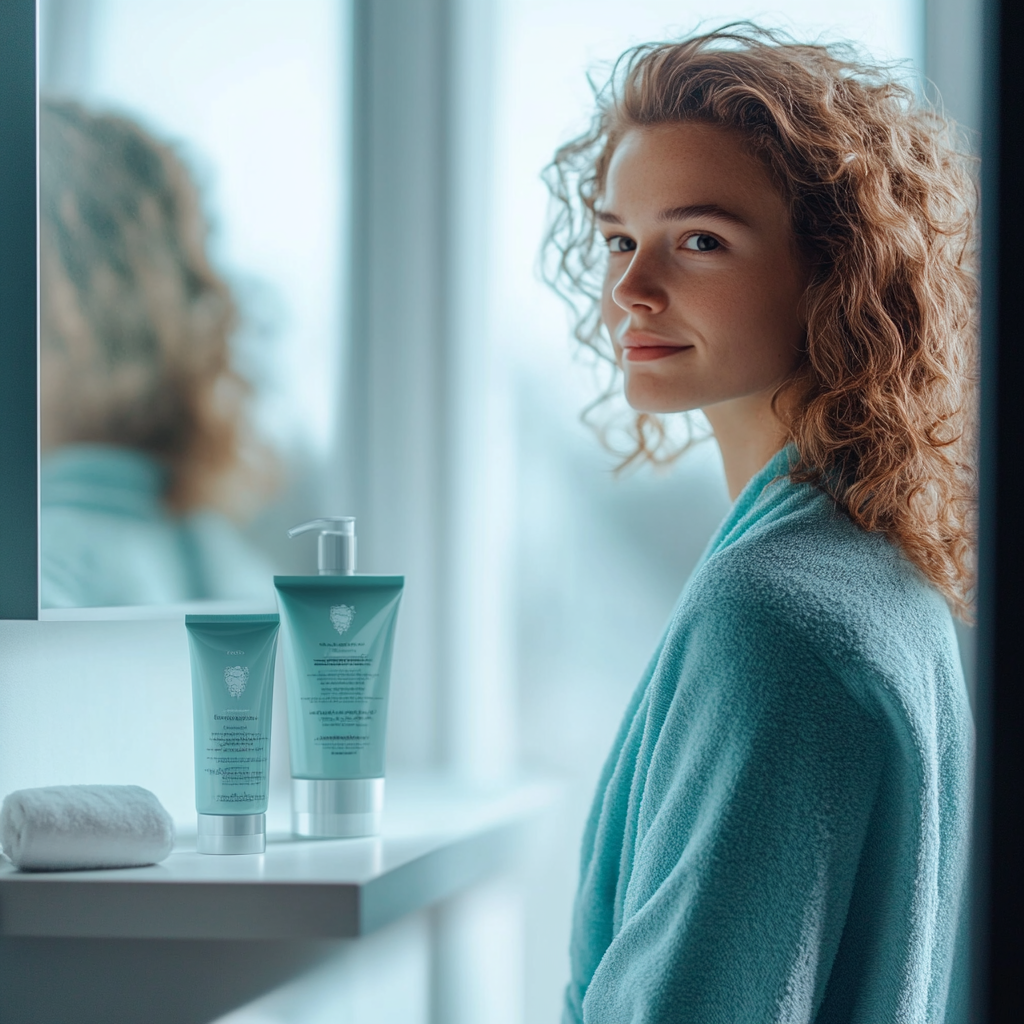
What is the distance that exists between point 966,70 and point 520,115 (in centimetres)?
40

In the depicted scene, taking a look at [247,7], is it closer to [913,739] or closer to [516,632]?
[516,632]

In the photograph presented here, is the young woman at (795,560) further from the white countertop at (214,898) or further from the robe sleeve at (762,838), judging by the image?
the white countertop at (214,898)

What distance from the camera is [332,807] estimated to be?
663 millimetres

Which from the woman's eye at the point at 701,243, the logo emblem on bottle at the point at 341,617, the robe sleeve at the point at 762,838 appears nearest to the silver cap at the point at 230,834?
the logo emblem on bottle at the point at 341,617

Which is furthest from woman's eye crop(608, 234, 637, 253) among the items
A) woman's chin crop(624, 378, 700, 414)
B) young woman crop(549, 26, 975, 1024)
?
woman's chin crop(624, 378, 700, 414)

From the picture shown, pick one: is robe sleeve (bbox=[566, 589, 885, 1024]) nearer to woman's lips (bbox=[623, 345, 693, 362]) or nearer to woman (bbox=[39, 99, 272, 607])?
woman's lips (bbox=[623, 345, 693, 362])

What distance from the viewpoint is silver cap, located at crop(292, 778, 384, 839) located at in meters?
0.66

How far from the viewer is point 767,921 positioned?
1.66 feet

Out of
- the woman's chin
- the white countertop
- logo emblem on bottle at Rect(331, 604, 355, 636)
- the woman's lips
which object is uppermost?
the woman's lips

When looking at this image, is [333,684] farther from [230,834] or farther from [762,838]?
[762,838]

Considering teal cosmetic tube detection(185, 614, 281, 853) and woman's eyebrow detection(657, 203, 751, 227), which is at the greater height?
woman's eyebrow detection(657, 203, 751, 227)

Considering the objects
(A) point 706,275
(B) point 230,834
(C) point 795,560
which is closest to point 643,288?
(A) point 706,275

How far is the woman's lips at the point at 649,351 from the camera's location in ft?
2.26

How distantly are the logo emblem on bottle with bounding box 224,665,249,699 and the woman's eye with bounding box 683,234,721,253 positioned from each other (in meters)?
0.39
